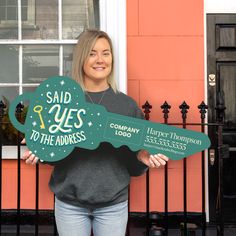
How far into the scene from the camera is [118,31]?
395 cm

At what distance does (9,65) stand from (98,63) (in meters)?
2.13

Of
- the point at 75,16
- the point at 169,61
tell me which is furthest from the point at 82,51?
Result: the point at 75,16

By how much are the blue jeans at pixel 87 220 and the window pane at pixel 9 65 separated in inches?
87.3

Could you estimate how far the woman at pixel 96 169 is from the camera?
2.24 metres

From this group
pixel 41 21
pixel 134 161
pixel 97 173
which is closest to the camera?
pixel 97 173

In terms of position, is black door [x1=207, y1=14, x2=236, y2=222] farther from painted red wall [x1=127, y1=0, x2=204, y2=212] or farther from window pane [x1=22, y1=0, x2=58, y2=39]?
window pane [x1=22, y1=0, x2=58, y2=39]

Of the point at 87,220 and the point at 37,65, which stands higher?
the point at 37,65

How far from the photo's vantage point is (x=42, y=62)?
421cm

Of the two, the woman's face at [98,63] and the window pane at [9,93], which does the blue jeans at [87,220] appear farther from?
the window pane at [9,93]

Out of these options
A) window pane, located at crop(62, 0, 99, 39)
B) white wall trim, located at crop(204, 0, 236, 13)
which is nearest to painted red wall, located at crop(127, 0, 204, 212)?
white wall trim, located at crop(204, 0, 236, 13)

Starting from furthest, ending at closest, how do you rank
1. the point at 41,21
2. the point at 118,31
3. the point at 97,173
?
the point at 41,21, the point at 118,31, the point at 97,173

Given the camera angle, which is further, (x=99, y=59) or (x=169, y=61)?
(x=169, y=61)

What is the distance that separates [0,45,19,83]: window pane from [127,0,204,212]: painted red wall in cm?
113

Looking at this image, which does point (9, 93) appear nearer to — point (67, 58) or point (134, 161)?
point (67, 58)
